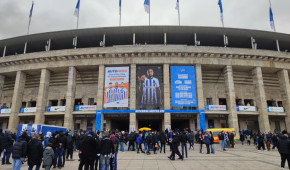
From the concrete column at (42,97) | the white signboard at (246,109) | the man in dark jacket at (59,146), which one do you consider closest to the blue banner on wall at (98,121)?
the concrete column at (42,97)

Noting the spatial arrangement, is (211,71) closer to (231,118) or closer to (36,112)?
(231,118)

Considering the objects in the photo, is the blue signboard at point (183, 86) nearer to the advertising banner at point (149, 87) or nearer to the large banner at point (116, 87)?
the advertising banner at point (149, 87)

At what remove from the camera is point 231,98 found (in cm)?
2741

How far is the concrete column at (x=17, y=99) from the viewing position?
28.4m

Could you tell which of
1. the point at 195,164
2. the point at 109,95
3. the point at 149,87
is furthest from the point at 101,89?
the point at 195,164

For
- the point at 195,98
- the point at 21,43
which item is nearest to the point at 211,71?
the point at 195,98

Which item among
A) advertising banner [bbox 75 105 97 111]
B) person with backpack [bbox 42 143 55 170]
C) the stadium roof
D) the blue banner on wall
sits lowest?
person with backpack [bbox 42 143 55 170]

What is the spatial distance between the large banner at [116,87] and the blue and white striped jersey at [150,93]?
8.72 feet

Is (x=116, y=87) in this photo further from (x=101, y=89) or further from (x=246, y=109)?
(x=246, y=109)

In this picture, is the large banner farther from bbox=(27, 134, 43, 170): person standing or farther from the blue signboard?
bbox=(27, 134, 43, 170): person standing

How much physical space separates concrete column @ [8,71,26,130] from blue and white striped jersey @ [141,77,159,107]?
2103 cm

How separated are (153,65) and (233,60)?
514 inches

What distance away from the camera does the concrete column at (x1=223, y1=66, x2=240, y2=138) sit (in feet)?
86.3

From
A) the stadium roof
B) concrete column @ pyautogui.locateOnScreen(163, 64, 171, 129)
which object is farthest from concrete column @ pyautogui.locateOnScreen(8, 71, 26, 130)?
concrete column @ pyautogui.locateOnScreen(163, 64, 171, 129)
